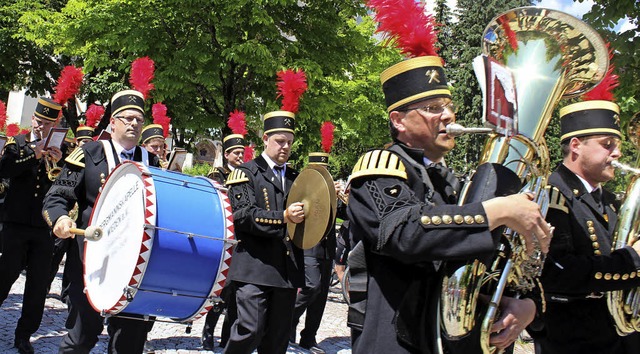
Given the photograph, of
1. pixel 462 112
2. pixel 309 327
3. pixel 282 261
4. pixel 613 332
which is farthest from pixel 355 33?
pixel 462 112

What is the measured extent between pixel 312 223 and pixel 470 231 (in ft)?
9.11

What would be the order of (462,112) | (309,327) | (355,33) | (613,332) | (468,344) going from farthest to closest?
(462,112), (355,33), (309,327), (613,332), (468,344)

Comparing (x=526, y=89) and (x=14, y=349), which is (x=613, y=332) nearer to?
(x=526, y=89)

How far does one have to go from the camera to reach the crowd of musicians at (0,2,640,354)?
7.39 ft

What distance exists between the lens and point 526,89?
105 inches

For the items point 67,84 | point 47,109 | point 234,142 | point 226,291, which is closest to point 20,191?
point 47,109

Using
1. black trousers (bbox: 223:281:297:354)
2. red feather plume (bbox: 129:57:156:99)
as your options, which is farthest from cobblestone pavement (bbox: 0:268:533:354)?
red feather plume (bbox: 129:57:156:99)

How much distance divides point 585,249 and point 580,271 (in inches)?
10.0

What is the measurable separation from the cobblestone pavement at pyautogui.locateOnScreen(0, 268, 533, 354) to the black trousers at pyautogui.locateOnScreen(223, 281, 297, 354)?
6.02ft

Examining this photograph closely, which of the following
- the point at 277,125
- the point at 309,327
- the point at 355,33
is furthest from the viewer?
the point at 355,33

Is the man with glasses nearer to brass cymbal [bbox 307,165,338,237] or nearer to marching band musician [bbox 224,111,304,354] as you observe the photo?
brass cymbal [bbox 307,165,338,237]

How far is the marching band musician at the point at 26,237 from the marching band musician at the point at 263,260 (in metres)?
2.12

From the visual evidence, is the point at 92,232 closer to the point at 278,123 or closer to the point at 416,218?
the point at 278,123

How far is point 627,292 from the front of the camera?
351 cm
